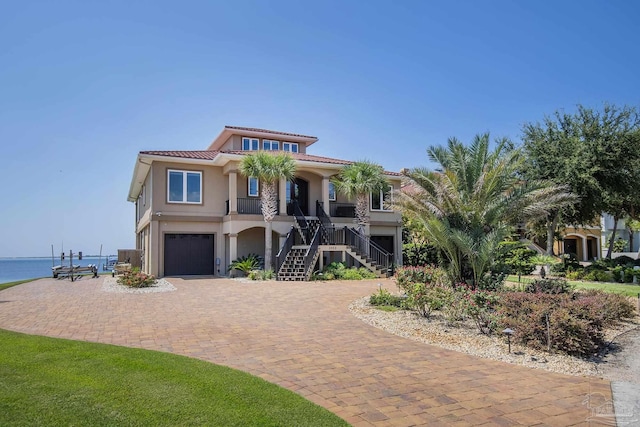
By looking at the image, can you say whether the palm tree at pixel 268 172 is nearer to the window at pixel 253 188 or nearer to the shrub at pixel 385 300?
the window at pixel 253 188

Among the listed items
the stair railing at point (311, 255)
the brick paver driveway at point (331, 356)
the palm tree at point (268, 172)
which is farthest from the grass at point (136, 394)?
the palm tree at point (268, 172)

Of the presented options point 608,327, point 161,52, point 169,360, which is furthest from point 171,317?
point 608,327

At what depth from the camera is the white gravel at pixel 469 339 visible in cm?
691

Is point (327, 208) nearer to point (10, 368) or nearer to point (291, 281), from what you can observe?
point (291, 281)

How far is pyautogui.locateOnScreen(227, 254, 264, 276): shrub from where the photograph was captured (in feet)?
70.1

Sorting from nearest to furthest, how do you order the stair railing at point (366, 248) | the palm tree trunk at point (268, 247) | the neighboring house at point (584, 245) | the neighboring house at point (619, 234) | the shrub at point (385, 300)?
1. the shrub at point (385, 300)
2. the palm tree trunk at point (268, 247)
3. the stair railing at point (366, 248)
4. the neighboring house at point (584, 245)
5. the neighboring house at point (619, 234)

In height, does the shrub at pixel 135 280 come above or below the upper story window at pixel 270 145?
below

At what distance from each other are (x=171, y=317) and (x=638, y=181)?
22326mm

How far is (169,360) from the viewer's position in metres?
6.45

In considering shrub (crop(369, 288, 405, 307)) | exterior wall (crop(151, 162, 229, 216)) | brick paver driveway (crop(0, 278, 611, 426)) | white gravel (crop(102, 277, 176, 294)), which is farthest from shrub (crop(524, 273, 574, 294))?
exterior wall (crop(151, 162, 229, 216))

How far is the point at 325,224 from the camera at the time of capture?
23438 millimetres

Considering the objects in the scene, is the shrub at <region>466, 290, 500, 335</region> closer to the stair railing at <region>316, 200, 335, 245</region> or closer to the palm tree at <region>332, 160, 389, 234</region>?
the stair railing at <region>316, 200, 335, 245</region>

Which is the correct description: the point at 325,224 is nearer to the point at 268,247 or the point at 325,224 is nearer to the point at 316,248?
the point at 316,248

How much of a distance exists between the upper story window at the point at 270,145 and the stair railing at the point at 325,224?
531cm
